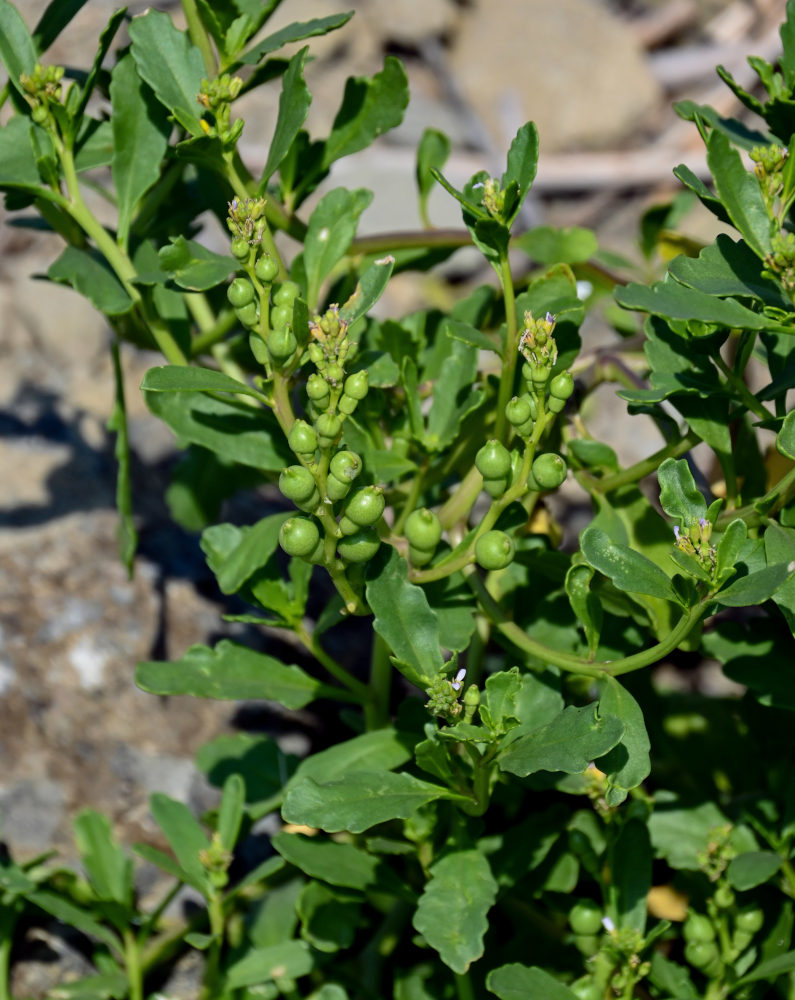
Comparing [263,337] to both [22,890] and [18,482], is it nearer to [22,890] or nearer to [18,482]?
[22,890]

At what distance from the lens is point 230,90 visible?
1277mm

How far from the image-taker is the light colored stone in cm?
358

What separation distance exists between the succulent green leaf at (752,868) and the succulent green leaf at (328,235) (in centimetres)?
78

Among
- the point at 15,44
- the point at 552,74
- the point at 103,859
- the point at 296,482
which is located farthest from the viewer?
the point at 552,74

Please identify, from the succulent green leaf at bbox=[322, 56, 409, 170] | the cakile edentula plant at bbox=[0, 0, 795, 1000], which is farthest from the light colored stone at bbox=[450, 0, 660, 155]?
the succulent green leaf at bbox=[322, 56, 409, 170]

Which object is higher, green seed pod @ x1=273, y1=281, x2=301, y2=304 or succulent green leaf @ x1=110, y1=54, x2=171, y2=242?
succulent green leaf @ x1=110, y1=54, x2=171, y2=242

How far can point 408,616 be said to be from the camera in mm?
1223

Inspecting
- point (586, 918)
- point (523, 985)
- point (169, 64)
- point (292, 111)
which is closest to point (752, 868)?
point (586, 918)

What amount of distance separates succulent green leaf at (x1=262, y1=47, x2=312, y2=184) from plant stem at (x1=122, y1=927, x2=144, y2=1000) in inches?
38.2

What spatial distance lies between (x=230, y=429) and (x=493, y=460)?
16.0 inches

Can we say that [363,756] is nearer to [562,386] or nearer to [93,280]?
[562,386]

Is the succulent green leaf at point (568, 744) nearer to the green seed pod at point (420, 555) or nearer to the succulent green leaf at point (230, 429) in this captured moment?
the green seed pod at point (420, 555)

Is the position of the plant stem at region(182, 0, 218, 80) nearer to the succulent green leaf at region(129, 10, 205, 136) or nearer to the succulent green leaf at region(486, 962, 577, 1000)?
the succulent green leaf at region(129, 10, 205, 136)

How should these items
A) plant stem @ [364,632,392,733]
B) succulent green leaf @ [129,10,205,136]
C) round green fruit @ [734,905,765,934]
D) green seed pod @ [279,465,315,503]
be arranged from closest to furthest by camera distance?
1. green seed pod @ [279,465,315,503]
2. succulent green leaf @ [129,10,205,136]
3. round green fruit @ [734,905,765,934]
4. plant stem @ [364,632,392,733]
